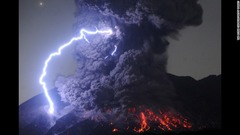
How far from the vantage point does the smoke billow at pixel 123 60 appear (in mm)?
8266

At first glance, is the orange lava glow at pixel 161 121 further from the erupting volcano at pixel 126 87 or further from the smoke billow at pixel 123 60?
the smoke billow at pixel 123 60

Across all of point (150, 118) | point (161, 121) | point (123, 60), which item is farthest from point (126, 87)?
point (161, 121)

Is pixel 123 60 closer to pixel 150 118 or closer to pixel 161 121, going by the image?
pixel 150 118

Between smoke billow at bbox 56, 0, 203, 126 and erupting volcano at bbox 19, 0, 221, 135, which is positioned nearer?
erupting volcano at bbox 19, 0, 221, 135

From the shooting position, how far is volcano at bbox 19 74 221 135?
7828mm

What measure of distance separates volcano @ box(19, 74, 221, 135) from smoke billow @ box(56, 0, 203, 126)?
0.71 ft

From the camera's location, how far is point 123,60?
8.78 meters

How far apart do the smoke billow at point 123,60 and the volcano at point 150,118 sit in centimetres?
22

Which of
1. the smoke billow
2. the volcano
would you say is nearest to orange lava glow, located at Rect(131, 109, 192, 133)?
the volcano

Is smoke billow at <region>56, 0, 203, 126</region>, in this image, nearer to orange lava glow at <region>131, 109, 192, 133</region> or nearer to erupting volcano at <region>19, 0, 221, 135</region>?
erupting volcano at <region>19, 0, 221, 135</region>

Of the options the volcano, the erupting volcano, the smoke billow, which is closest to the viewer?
the volcano

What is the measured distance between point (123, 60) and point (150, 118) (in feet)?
5.02
